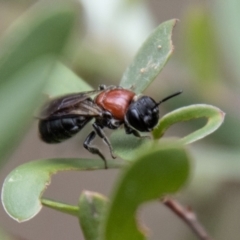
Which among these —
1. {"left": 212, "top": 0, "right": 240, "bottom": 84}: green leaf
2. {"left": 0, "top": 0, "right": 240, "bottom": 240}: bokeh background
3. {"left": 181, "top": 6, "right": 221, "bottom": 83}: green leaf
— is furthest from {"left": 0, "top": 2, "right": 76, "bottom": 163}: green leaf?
{"left": 212, "top": 0, "right": 240, "bottom": 84}: green leaf

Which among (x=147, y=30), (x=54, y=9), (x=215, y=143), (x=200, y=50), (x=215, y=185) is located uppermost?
(x=54, y=9)

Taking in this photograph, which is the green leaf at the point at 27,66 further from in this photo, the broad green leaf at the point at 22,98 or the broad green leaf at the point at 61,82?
the broad green leaf at the point at 61,82

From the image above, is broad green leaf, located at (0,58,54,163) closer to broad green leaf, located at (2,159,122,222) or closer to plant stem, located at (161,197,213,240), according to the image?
broad green leaf, located at (2,159,122,222)

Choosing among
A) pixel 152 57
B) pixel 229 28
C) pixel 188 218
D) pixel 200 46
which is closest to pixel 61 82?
pixel 152 57

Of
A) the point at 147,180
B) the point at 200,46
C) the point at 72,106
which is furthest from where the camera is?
the point at 200,46

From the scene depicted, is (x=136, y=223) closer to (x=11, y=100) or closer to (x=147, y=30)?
(x=11, y=100)

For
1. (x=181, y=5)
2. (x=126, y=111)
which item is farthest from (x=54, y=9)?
(x=181, y=5)

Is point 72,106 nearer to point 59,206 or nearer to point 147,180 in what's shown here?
point 59,206
